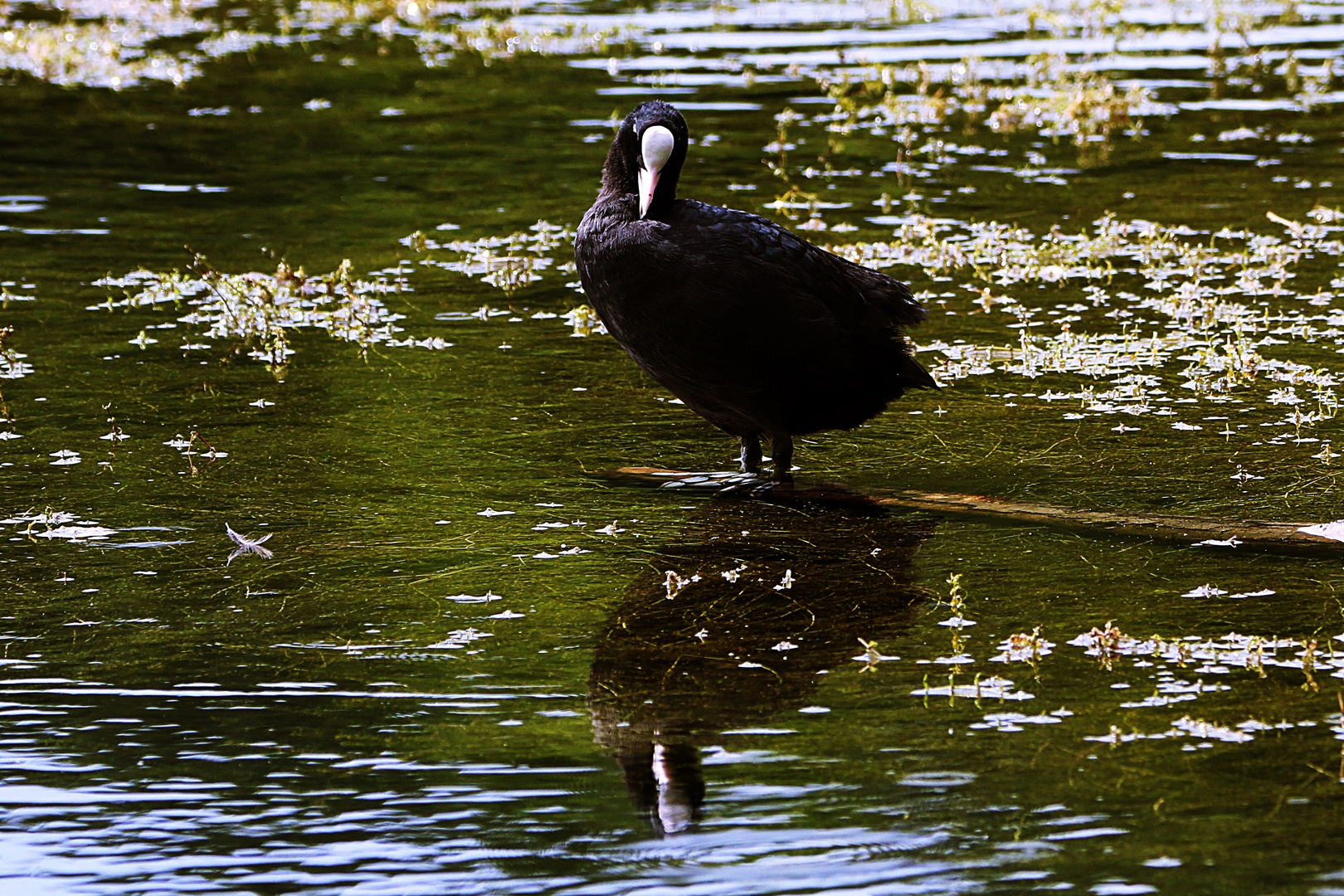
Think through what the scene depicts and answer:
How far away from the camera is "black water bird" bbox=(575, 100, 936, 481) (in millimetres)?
6480

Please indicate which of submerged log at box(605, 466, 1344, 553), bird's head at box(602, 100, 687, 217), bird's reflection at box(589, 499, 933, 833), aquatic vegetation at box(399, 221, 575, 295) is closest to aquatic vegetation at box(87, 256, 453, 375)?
aquatic vegetation at box(399, 221, 575, 295)

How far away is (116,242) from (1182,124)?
8.75m

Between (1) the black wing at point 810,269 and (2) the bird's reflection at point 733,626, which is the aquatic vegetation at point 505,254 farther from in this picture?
(2) the bird's reflection at point 733,626

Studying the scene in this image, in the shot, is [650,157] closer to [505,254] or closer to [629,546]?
[629,546]

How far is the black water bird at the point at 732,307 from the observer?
21.3ft

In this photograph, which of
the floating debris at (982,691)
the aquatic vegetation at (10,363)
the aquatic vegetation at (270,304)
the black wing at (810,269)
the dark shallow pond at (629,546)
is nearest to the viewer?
the dark shallow pond at (629,546)

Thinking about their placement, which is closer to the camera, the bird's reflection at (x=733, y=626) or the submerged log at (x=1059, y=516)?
the bird's reflection at (x=733, y=626)

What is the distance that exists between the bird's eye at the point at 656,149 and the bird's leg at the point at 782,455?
1.16 meters

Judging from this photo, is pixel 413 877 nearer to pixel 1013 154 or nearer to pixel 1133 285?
pixel 1133 285

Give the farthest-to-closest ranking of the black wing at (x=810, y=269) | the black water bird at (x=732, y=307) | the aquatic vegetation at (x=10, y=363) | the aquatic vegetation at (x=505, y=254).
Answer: the aquatic vegetation at (x=505, y=254) < the aquatic vegetation at (x=10, y=363) < the black wing at (x=810, y=269) < the black water bird at (x=732, y=307)

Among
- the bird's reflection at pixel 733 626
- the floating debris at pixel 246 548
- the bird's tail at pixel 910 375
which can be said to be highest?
the bird's tail at pixel 910 375

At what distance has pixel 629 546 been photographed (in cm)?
627

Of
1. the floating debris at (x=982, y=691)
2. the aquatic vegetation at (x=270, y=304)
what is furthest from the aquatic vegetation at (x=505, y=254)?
the floating debris at (x=982, y=691)

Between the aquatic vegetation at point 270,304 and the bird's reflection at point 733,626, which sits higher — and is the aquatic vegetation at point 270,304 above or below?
above
